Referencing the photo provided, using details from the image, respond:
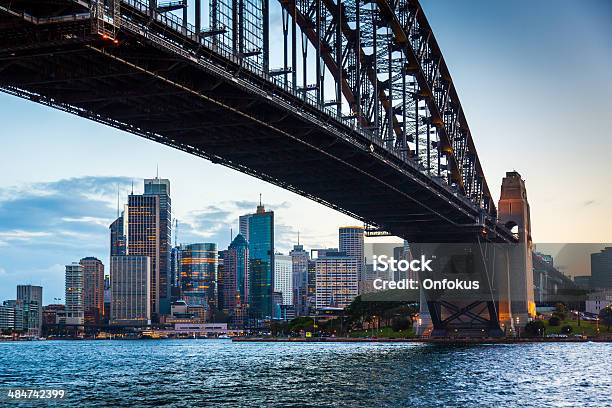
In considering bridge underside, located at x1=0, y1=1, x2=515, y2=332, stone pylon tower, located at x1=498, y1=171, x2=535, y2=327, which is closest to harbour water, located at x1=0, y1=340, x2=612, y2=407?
bridge underside, located at x1=0, y1=1, x2=515, y2=332

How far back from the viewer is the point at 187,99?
47375 mm

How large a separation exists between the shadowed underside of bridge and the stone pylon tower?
53.3 m

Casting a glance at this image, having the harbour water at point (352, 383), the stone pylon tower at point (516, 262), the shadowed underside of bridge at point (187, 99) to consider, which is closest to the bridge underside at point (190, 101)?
the shadowed underside of bridge at point (187, 99)

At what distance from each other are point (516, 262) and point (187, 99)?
301 ft

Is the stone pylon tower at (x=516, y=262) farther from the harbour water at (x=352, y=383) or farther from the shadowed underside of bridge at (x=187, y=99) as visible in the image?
the shadowed underside of bridge at (x=187, y=99)

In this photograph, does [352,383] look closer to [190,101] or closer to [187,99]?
[190,101]

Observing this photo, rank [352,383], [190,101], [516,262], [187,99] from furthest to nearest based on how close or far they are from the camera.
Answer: [516,262]
[352,383]
[190,101]
[187,99]

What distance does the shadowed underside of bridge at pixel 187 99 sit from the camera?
113ft

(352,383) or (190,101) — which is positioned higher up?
(190,101)

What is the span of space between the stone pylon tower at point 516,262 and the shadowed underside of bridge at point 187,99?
2097 inches

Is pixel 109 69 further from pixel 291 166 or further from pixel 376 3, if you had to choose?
pixel 376 3

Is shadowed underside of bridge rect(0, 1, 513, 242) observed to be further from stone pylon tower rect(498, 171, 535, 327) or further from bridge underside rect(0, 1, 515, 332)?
stone pylon tower rect(498, 171, 535, 327)

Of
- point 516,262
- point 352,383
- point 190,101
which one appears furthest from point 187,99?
point 516,262

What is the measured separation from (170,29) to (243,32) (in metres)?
9.15
